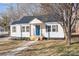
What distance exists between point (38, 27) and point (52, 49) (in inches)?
12.3

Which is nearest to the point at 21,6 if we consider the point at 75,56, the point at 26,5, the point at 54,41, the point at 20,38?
the point at 26,5

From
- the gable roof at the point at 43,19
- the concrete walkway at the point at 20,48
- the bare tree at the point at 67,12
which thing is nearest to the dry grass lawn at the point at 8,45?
the concrete walkway at the point at 20,48

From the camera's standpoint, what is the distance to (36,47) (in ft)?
7.89

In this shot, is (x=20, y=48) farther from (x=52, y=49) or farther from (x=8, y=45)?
(x=52, y=49)

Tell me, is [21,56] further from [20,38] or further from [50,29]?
[50,29]

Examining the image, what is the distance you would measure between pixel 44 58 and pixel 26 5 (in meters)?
0.66

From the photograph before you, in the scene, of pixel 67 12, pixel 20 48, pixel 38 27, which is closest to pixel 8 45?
pixel 20 48

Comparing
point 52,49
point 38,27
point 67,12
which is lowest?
point 52,49

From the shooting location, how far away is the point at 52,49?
2.39 metres

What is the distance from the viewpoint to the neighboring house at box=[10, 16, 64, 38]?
92.4 inches

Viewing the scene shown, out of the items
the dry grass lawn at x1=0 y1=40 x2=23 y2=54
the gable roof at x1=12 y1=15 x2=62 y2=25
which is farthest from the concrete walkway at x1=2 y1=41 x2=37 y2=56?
the gable roof at x1=12 y1=15 x2=62 y2=25

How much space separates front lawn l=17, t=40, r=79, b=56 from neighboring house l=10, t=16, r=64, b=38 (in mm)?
93

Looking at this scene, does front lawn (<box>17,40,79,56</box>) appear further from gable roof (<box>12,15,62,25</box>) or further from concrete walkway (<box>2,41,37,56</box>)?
gable roof (<box>12,15,62,25</box>)

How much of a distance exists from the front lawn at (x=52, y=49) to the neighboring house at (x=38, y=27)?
93 mm
